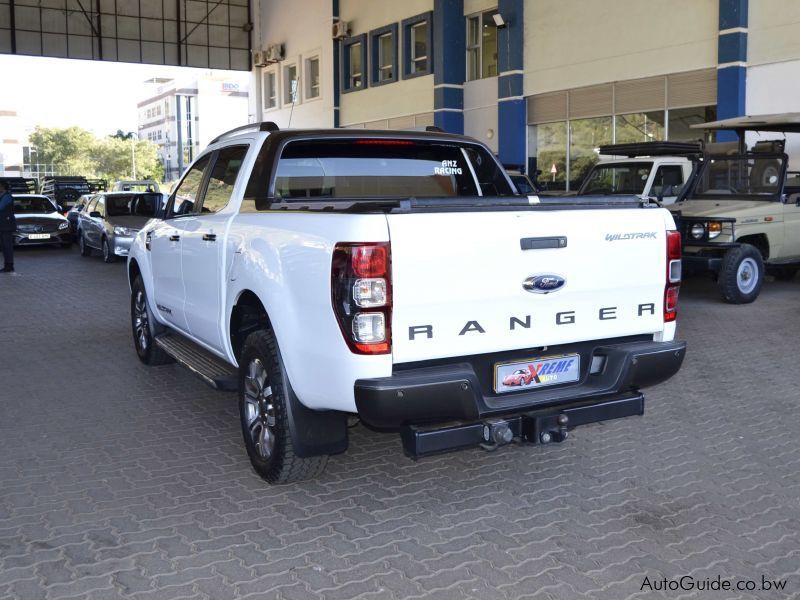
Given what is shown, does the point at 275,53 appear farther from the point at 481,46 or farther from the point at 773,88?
the point at 773,88

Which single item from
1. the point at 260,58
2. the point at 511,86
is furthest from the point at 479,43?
the point at 260,58

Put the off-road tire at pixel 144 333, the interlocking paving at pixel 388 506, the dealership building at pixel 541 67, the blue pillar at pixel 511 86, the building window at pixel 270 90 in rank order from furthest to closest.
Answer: the building window at pixel 270 90
the blue pillar at pixel 511 86
the dealership building at pixel 541 67
the off-road tire at pixel 144 333
the interlocking paving at pixel 388 506

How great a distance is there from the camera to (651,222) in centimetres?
453

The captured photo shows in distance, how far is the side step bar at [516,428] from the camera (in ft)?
13.0

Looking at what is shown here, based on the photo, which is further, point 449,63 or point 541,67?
point 449,63

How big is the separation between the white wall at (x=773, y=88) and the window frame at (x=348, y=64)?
16414 mm

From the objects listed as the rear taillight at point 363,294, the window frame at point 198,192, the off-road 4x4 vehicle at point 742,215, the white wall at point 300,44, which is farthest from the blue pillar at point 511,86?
the rear taillight at point 363,294

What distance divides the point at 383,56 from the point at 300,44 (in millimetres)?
5810

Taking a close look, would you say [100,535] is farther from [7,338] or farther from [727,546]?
[7,338]

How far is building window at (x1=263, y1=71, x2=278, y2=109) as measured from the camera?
38219 millimetres

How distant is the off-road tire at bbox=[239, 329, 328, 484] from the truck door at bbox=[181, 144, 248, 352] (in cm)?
60

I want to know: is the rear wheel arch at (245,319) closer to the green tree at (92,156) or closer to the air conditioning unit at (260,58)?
the air conditioning unit at (260,58)

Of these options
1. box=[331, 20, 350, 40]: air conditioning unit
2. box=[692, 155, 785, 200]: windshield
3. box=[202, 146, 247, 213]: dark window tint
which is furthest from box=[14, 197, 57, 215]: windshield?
box=[202, 146, 247, 213]: dark window tint

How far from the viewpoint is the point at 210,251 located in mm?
5453
